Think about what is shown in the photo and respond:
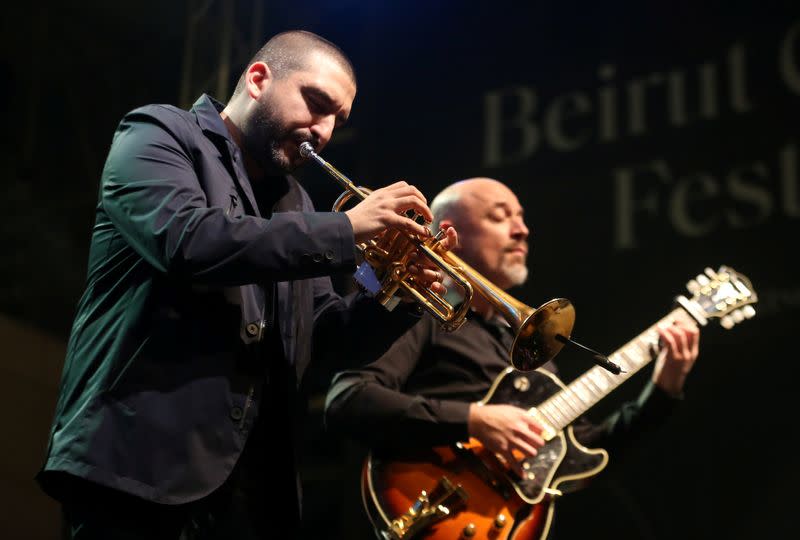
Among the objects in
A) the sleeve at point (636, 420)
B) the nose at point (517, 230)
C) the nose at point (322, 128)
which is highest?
the nose at point (322, 128)

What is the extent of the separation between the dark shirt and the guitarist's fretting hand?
1.8 inches

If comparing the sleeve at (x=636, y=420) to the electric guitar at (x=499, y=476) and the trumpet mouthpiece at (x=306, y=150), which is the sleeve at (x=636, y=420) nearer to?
the electric guitar at (x=499, y=476)

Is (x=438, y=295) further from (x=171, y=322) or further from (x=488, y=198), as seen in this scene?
(x=488, y=198)

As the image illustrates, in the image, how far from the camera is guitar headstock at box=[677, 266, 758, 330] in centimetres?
331

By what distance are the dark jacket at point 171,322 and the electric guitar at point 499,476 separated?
103 centimetres

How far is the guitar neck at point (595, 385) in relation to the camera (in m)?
3.14

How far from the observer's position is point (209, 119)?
221 cm

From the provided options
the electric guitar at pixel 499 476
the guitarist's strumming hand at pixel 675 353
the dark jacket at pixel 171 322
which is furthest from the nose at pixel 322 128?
the guitarist's strumming hand at pixel 675 353

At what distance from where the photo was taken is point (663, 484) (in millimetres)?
4012

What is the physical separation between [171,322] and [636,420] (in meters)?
2.01

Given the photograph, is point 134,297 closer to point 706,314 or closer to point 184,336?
point 184,336

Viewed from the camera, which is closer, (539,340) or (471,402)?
(539,340)

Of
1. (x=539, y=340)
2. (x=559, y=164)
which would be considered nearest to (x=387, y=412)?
(x=539, y=340)

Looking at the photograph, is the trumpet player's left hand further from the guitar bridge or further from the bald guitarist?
the guitar bridge
